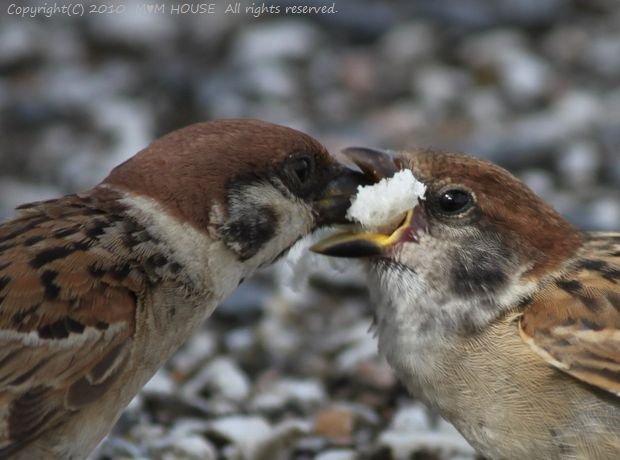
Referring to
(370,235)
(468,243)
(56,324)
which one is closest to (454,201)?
(468,243)

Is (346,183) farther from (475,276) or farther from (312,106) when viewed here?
(312,106)

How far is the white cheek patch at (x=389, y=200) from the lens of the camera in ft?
12.6

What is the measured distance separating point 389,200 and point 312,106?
335cm

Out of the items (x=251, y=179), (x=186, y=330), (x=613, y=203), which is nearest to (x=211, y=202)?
(x=251, y=179)

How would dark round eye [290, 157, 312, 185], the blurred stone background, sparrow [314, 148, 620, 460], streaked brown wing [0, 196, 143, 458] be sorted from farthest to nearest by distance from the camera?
the blurred stone background
dark round eye [290, 157, 312, 185]
sparrow [314, 148, 620, 460]
streaked brown wing [0, 196, 143, 458]

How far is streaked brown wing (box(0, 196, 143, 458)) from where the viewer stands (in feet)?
11.4

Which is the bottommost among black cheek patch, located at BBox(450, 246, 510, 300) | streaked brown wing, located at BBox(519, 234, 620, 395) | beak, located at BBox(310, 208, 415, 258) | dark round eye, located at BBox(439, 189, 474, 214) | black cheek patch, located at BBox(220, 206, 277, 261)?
streaked brown wing, located at BBox(519, 234, 620, 395)

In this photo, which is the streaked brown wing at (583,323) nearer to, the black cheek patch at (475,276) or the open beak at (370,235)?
the black cheek patch at (475,276)

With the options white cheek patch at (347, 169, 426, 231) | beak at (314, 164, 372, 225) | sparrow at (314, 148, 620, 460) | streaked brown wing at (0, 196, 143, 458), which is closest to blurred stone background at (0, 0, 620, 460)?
beak at (314, 164, 372, 225)

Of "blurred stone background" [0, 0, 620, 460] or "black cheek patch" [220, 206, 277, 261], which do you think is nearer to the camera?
"black cheek patch" [220, 206, 277, 261]

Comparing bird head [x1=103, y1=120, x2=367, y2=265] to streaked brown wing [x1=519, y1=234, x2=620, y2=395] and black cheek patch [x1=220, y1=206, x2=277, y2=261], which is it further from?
streaked brown wing [x1=519, y1=234, x2=620, y2=395]

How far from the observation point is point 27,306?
139 inches

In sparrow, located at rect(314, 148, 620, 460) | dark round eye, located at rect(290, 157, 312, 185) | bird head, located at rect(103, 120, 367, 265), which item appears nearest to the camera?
sparrow, located at rect(314, 148, 620, 460)

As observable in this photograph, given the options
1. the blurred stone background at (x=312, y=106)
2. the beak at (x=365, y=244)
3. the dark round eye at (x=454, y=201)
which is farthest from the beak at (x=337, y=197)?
the blurred stone background at (x=312, y=106)
